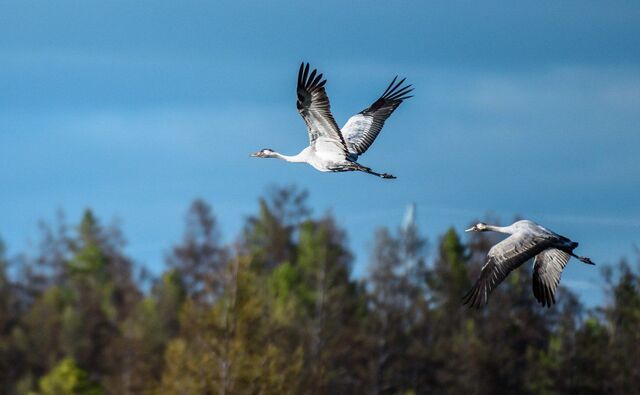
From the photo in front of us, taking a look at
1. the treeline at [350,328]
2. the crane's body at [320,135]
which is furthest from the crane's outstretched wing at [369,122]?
the treeline at [350,328]

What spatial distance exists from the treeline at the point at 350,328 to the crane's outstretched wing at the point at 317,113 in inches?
637

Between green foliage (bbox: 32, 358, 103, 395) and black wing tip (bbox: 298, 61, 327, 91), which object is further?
green foliage (bbox: 32, 358, 103, 395)

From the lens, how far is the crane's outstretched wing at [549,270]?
22.8 m

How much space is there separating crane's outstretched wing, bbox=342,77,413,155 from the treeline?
537 inches

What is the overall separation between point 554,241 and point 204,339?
17.0m

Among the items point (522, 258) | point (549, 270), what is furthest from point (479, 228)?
point (522, 258)

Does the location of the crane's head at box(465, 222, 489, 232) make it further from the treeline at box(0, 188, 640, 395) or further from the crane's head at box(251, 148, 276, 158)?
the treeline at box(0, 188, 640, 395)

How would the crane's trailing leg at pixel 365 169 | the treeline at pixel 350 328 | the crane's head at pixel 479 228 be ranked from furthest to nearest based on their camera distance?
the treeline at pixel 350 328
the crane's head at pixel 479 228
the crane's trailing leg at pixel 365 169

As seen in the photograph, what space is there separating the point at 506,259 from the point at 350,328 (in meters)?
38.6

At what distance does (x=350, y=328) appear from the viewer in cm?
6044

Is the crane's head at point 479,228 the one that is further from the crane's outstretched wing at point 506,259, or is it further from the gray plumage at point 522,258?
the crane's outstretched wing at point 506,259

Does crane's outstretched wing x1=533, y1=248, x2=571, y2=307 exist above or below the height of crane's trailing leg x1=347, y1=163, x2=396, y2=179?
below

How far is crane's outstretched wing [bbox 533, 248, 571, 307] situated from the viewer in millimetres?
22792

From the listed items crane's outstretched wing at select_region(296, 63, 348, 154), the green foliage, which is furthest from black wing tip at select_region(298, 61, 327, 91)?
the green foliage
